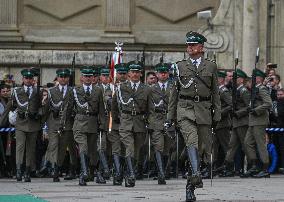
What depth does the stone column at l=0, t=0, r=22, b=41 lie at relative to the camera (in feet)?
105

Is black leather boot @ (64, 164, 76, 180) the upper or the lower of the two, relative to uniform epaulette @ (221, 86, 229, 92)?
lower

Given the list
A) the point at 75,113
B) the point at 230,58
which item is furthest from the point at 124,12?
the point at 75,113

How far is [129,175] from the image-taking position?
20062mm

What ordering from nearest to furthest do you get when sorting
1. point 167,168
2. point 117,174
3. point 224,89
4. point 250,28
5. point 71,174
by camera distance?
point 117,174, point 167,168, point 71,174, point 224,89, point 250,28

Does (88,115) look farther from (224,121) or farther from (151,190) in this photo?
(224,121)

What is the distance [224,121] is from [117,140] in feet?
11.0

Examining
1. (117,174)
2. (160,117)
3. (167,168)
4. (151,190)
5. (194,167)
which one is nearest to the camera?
(194,167)

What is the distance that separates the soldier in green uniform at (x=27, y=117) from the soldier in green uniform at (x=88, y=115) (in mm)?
1409

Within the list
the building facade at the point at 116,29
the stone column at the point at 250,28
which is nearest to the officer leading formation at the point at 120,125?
the stone column at the point at 250,28

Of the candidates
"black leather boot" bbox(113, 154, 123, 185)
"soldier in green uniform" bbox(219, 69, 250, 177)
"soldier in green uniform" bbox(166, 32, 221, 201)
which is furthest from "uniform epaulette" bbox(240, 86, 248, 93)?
"soldier in green uniform" bbox(166, 32, 221, 201)

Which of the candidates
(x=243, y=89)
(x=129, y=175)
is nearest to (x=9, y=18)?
(x=243, y=89)

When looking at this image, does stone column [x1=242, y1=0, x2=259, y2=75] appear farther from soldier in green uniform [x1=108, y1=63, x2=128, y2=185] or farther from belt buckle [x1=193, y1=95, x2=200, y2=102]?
belt buckle [x1=193, y1=95, x2=200, y2=102]

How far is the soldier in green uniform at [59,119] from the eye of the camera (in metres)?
22.0

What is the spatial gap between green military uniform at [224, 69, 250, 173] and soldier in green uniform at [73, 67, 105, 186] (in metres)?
3.51
